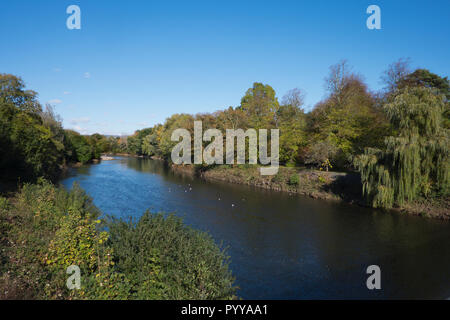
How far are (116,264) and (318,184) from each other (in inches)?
859

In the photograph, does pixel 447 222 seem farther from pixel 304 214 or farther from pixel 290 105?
pixel 290 105

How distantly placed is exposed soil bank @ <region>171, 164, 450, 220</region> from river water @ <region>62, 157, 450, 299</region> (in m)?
1.12

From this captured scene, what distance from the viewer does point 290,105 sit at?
117 ft

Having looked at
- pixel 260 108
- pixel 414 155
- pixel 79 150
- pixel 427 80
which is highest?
pixel 427 80

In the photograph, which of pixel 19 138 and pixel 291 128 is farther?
pixel 291 128

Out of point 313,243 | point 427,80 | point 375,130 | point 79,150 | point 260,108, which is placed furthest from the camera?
point 79,150

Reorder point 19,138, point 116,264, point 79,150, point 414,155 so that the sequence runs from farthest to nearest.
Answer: point 79,150 → point 19,138 → point 414,155 → point 116,264

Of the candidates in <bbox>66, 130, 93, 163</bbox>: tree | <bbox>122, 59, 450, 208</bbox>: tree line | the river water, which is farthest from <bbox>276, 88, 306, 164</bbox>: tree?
<bbox>66, 130, 93, 163</bbox>: tree

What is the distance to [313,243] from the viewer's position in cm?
1337

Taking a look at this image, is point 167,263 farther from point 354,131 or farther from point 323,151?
point 354,131

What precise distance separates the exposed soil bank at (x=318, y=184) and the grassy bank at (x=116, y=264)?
1655cm

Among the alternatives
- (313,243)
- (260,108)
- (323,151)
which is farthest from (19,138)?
(260,108)

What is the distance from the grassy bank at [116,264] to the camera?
6.05 meters
